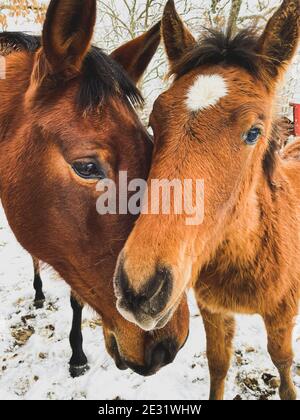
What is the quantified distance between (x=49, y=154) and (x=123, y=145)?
1.25ft

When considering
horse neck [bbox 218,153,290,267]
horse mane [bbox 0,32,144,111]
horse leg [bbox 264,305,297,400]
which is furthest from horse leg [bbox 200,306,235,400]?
horse mane [bbox 0,32,144,111]

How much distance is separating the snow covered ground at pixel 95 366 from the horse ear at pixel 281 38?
7.42ft

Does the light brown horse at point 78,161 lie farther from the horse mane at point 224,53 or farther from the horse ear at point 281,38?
the horse ear at point 281,38

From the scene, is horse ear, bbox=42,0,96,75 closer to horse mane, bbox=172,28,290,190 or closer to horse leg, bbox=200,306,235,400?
horse mane, bbox=172,28,290,190

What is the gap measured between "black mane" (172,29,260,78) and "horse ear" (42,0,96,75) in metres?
0.63

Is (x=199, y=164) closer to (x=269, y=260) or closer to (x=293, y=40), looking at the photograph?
(x=293, y=40)

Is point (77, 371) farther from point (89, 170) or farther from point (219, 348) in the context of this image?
point (89, 170)

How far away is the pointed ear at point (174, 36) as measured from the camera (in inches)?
79.7

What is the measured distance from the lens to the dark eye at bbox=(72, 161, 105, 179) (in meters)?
1.58

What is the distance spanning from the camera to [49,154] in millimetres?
1651

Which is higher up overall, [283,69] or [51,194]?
[283,69]

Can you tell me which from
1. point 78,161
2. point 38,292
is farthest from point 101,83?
point 38,292
